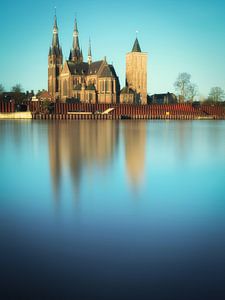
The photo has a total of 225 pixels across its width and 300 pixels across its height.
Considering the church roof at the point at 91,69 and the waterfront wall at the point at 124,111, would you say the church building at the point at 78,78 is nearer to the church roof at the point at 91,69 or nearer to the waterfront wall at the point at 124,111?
the church roof at the point at 91,69

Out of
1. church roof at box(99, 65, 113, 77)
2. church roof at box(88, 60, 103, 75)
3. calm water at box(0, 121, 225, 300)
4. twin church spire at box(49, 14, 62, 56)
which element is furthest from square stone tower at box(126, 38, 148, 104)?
calm water at box(0, 121, 225, 300)

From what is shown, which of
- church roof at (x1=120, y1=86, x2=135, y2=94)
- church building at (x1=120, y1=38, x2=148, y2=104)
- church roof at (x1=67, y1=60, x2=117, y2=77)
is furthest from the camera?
church building at (x1=120, y1=38, x2=148, y2=104)

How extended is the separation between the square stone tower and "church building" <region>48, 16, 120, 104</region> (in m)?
10.1

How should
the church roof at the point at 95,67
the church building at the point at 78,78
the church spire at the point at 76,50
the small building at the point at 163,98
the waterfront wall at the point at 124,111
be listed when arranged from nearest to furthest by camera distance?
the waterfront wall at the point at 124,111, the church building at the point at 78,78, the church roof at the point at 95,67, the church spire at the point at 76,50, the small building at the point at 163,98

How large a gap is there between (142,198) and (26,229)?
3.03m

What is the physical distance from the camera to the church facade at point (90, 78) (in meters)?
112

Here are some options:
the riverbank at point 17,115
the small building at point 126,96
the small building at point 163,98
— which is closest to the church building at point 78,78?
the small building at point 126,96

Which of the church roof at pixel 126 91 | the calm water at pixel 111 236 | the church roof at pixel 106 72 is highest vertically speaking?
the church roof at pixel 106 72

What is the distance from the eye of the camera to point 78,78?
117m

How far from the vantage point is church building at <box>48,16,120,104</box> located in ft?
368

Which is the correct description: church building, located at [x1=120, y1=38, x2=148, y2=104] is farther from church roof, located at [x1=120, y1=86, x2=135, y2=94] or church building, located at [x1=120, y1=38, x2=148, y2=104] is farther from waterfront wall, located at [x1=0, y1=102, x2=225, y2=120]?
waterfront wall, located at [x1=0, y1=102, x2=225, y2=120]

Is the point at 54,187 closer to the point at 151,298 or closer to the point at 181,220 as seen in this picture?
the point at 181,220

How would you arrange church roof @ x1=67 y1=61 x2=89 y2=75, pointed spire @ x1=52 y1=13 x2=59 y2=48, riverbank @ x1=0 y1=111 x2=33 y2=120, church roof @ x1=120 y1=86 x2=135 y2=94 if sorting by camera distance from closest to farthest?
riverbank @ x1=0 y1=111 x2=33 y2=120
church roof @ x1=120 y1=86 x2=135 y2=94
church roof @ x1=67 y1=61 x2=89 y2=75
pointed spire @ x1=52 y1=13 x2=59 y2=48

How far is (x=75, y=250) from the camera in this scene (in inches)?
209
